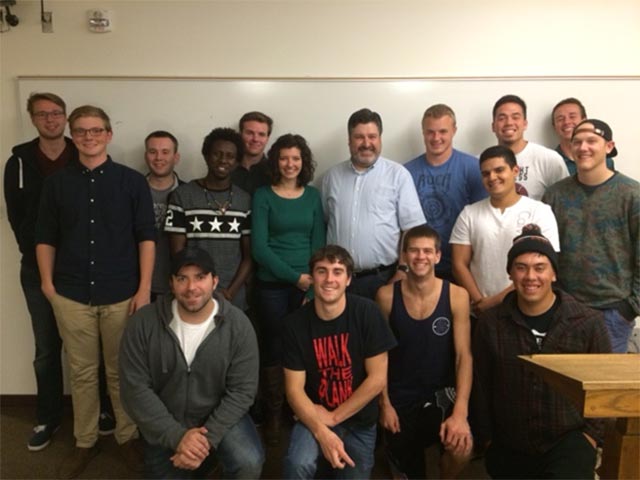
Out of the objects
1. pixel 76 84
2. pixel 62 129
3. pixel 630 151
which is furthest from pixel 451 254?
pixel 76 84

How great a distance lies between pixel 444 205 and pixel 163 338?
62.4 inches

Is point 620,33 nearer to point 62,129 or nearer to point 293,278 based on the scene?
point 293,278

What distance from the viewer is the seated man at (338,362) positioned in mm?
1926

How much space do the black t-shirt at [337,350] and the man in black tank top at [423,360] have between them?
152 millimetres

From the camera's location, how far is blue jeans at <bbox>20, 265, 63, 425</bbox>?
2.67m

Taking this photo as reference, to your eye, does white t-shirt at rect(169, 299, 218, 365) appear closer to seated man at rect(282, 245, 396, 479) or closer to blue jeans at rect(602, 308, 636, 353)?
seated man at rect(282, 245, 396, 479)

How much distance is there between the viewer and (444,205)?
2572mm

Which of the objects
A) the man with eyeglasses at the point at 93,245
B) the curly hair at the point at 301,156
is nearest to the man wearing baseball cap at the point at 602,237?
the curly hair at the point at 301,156

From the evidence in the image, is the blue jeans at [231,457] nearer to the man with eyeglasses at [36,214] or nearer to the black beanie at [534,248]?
the man with eyeglasses at [36,214]

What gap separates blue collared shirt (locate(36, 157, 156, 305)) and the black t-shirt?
933mm

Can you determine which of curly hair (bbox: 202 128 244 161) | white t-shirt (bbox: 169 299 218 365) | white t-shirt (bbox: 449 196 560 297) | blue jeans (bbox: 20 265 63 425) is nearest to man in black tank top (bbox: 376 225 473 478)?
white t-shirt (bbox: 449 196 560 297)

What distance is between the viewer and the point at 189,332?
1953 mm

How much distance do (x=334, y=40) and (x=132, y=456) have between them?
258 centimetres

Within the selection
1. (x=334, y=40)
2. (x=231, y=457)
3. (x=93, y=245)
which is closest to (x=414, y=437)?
(x=231, y=457)
